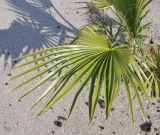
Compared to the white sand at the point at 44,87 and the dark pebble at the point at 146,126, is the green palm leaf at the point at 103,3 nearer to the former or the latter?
the white sand at the point at 44,87

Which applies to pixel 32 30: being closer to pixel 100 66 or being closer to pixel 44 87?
pixel 44 87

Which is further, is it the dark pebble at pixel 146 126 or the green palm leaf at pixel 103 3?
the green palm leaf at pixel 103 3

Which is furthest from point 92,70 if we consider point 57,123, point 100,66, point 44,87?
point 44,87

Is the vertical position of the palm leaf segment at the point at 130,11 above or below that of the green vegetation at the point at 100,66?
above

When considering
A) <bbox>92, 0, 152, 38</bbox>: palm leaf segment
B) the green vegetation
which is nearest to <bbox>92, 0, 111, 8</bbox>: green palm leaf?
the green vegetation

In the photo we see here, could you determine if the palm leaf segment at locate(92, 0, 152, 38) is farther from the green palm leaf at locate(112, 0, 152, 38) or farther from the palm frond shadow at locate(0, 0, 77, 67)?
the palm frond shadow at locate(0, 0, 77, 67)

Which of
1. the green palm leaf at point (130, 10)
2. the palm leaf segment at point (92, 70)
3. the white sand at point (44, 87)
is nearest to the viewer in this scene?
the palm leaf segment at point (92, 70)

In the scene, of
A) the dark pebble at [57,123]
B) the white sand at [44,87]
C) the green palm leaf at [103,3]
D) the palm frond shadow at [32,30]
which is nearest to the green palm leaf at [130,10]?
the green palm leaf at [103,3]
